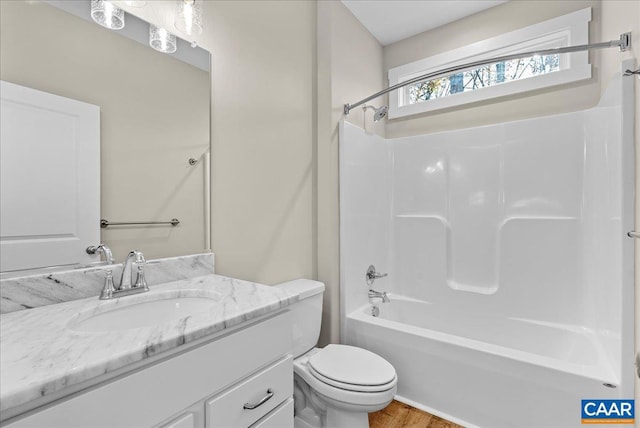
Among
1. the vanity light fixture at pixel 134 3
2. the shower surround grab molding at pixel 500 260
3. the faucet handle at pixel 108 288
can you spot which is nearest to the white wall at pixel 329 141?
the shower surround grab molding at pixel 500 260

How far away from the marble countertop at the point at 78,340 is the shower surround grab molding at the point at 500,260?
1200 mm

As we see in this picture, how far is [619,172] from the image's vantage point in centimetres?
146

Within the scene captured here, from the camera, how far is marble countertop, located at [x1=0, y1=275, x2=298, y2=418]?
1.76ft

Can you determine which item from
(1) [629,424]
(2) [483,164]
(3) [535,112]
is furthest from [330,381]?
(3) [535,112]

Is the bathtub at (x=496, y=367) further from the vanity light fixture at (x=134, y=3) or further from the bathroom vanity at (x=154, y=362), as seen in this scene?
the vanity light fixture at (x=134, y=3)

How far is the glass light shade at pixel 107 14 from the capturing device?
1093 mm

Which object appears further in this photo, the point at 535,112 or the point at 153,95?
the point at 535,112

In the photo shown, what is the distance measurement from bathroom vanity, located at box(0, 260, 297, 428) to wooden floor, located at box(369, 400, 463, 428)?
93 cm

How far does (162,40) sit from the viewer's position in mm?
1283

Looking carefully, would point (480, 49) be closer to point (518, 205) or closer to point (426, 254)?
→ point (518, 205)

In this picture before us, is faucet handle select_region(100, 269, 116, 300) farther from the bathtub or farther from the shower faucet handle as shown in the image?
the shower faucet handle

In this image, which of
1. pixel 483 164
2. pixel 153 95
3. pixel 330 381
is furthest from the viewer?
pixel 483 164

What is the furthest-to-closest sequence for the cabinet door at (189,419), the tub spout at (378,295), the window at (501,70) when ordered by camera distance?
1. the tub spout at (378,295)
2. the window at (501,70)
3. the cabinet door at (189,419)

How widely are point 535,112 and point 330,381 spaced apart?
7.35ft
